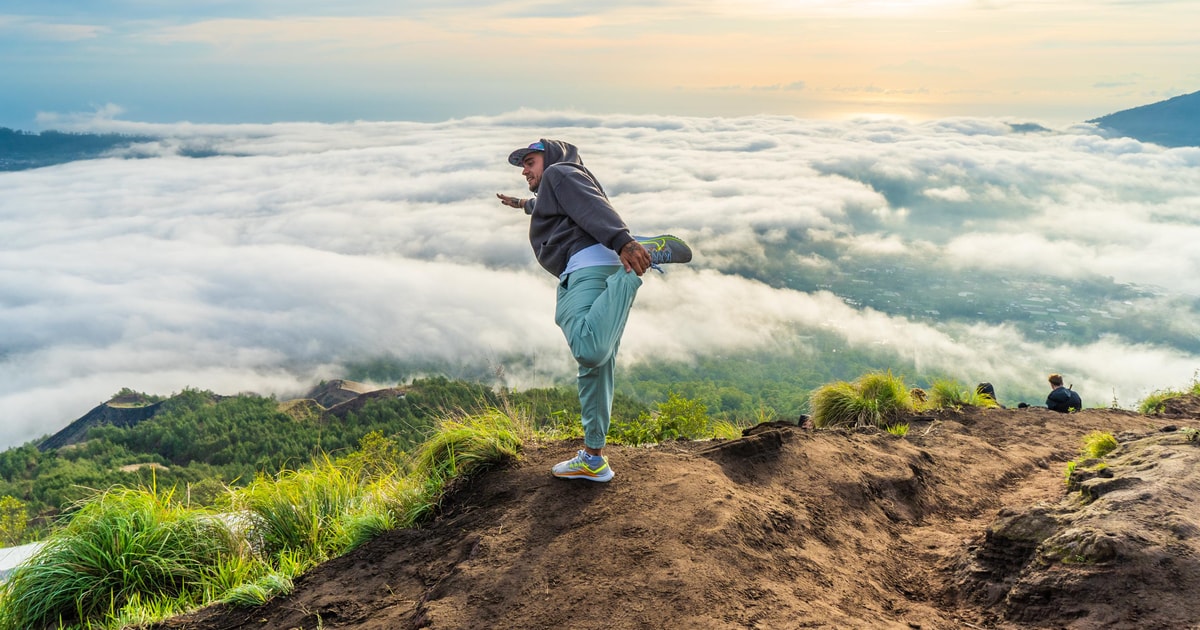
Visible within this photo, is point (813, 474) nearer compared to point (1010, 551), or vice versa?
point (1010, 551)

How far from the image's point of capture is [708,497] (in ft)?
17.2

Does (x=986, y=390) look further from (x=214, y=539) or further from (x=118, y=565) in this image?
(x=118, y=565)

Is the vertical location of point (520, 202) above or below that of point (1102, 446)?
above

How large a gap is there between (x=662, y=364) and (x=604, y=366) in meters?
178

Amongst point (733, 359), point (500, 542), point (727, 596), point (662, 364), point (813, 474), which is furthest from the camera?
point (733, 359)

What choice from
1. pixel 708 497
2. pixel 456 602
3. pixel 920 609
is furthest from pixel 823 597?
pixel 456 602

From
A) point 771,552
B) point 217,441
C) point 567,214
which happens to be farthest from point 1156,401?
point 217,441

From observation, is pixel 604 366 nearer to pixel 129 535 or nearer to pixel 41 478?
pixel 129 535

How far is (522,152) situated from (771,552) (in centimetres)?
355

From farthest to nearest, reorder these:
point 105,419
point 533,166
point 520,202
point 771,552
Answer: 1. point 105,419
2. point 520,202
3. point 533,166
4. point 771,552

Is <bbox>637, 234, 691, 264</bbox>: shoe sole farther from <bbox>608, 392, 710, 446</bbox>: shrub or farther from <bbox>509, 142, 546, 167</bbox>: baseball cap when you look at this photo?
<bbox>608, 392, 710, 446</bbox>: shrub

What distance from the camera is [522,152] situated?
221 inches

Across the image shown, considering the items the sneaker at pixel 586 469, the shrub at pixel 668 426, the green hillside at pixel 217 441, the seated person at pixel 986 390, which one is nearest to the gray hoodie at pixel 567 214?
the sneaker at pixel 586 469

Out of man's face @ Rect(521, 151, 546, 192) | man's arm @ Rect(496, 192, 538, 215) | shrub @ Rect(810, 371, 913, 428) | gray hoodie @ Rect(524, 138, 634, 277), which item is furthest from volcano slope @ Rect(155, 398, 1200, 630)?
shrub @ Rect(810, 371, 913, 428)
